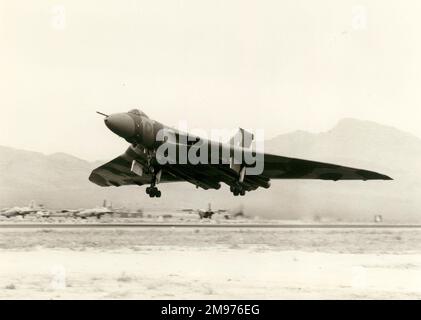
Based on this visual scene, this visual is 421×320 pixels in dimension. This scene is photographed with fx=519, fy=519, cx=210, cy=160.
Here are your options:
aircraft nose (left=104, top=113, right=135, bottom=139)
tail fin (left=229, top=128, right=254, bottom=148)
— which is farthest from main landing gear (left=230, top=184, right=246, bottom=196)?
aircraft nose (left=104, top=113, right=135, bottom=139)

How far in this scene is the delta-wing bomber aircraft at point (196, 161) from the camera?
2188 cm

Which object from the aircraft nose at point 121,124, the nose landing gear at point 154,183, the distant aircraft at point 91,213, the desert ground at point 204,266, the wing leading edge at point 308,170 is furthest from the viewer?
the distant aircraft at point 91,213

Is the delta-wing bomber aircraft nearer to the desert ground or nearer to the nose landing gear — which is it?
the nose landing gear

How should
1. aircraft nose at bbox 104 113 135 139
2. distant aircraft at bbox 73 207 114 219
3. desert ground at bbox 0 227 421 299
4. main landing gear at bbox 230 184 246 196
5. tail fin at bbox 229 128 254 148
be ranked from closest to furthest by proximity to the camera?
desert ground at bbox 0 227 421 299 → aircraft nose at bbox 104 113 135 139 → main landing gear at bbox 230 184 246 196 → tail fin at bbox 229 128 254 148 → distant aircraft at bbox 73 207 114 219

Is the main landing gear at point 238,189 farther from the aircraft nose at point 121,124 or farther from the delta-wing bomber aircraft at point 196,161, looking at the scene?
the aircraft nose at point 121,124

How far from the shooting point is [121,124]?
20.8 meters

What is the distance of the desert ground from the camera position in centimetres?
1697

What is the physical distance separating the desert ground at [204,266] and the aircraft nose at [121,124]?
521cm

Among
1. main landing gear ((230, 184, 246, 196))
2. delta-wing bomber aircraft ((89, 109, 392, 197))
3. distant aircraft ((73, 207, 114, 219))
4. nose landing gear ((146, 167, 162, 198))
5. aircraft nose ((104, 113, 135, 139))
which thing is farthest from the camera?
distant aircraft ((73, 207, 114, 219))

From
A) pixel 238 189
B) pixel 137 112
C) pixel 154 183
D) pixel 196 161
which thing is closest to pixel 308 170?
pixel 238 189

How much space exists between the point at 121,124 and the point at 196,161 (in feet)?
13.8

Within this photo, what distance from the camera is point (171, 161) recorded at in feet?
75.6

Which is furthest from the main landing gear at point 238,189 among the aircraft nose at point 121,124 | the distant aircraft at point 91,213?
the distant aircraft at point 91,213
